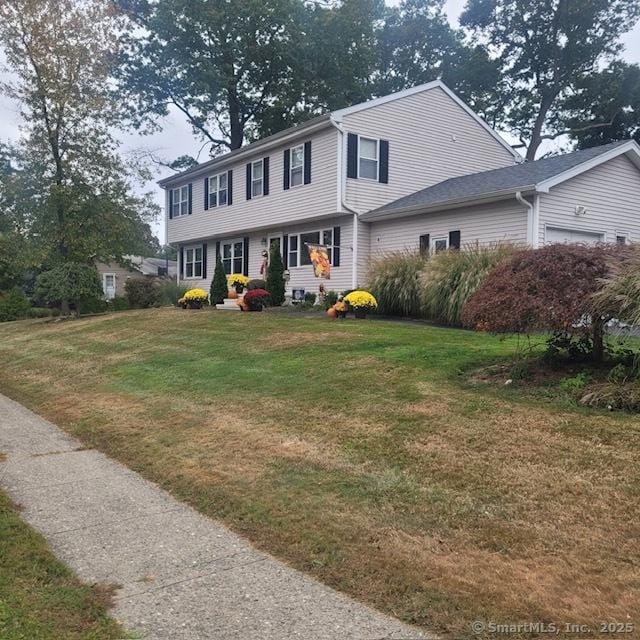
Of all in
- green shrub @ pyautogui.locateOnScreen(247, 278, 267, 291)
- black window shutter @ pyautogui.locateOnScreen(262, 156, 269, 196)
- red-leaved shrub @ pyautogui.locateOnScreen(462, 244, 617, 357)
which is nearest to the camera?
red-leaved shrub @ pyautogui.locateOnScreen(462, 244, 617, 357)

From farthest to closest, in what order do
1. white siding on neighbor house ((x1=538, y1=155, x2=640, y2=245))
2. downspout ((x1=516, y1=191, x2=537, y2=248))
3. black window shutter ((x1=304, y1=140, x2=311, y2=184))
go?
black window shutter ((x1=304, y1=140, x2=311, y2=184)) < white siding on neighbor house ((x1=538, y1=155, x2=640, y2=245)) < downspout ((x1=516, y1=191, x2=537, y2=248))

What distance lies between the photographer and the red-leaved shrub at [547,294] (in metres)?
5.95

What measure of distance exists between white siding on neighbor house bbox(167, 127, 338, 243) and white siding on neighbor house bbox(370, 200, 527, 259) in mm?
1814

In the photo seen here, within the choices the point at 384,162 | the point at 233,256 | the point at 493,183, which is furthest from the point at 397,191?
the point at 233,256

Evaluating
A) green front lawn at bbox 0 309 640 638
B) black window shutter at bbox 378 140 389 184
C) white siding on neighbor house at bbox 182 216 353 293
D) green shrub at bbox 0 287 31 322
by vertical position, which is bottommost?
green front lawn at bbox 0 309 640 638

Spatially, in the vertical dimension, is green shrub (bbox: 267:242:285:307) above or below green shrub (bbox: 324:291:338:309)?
above

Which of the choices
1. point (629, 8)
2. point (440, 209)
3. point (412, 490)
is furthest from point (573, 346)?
point (629, 8)

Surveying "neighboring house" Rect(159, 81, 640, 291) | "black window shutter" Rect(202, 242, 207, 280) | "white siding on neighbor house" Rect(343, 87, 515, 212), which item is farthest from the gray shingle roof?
"black window shutter" Rect(202, 242, 207, 280)

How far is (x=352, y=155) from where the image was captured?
18516 mm

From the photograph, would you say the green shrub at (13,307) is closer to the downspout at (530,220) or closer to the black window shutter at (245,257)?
the black window shutter at (245,257)

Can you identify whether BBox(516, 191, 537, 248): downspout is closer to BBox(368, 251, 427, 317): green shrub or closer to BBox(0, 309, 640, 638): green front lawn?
BBox(368, 251, 427, 317): green shrub

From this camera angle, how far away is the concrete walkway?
2.86m

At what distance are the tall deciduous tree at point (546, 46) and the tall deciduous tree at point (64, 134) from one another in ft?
75.4

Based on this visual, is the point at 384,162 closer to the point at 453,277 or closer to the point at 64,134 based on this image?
the point at 453,277
